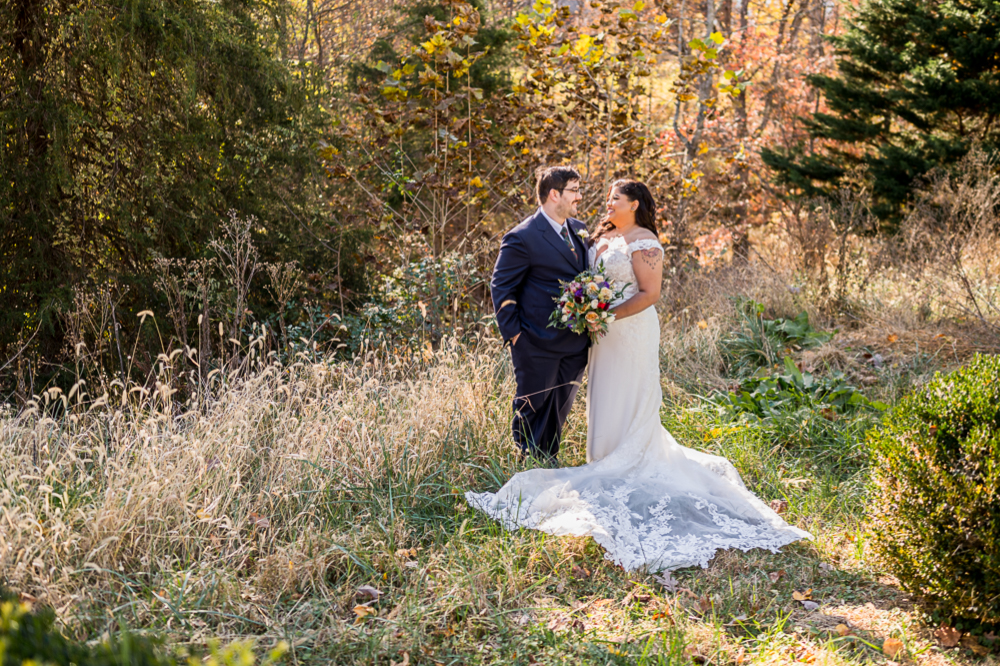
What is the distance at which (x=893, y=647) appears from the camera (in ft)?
10.2

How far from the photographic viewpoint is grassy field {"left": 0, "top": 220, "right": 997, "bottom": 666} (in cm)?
309

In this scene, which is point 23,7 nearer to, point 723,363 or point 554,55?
point 554,55

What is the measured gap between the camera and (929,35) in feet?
37.0

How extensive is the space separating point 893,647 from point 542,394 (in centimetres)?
235

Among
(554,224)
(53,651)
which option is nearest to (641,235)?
(554,224)

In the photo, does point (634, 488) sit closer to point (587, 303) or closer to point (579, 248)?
point (587, 303)

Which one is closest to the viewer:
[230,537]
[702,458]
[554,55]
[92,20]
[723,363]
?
[230,537]

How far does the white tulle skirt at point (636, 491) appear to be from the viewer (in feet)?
13.0

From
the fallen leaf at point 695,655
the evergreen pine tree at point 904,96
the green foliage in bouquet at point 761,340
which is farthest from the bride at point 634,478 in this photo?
the evergreen pine tree at point 904,96

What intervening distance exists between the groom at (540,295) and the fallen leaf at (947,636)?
2.28 m

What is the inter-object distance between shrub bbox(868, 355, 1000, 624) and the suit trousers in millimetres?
1916

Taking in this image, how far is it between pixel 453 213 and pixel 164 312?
12.0 feet

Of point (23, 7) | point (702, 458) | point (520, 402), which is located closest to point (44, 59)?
point (23, 7)

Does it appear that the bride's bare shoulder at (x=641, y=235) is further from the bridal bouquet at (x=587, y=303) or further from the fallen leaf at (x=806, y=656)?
the fallen leaf at (x=806, y=656)
